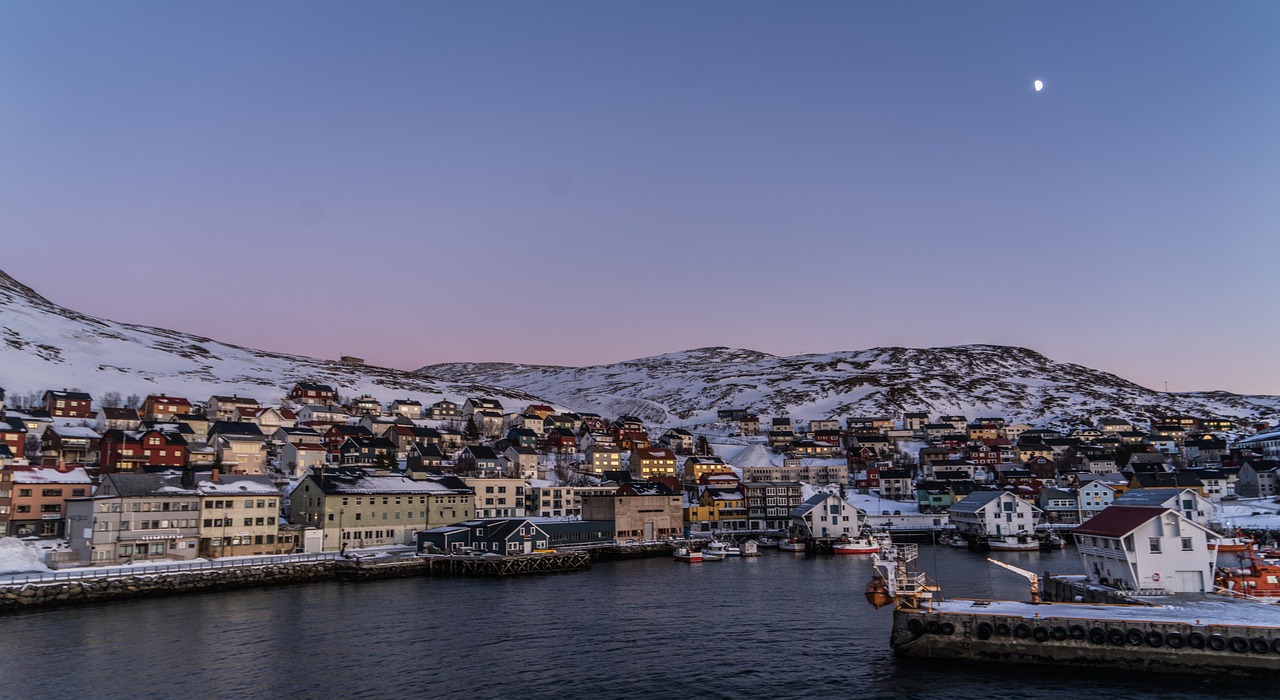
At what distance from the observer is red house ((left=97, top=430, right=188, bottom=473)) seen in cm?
9075

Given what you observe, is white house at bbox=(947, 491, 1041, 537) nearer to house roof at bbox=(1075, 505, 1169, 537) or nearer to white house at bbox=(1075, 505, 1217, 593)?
house roof at bbox=(1075, 505, 1169, 537)

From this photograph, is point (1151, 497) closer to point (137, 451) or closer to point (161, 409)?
point (137, 451)

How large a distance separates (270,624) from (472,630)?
37.9ft

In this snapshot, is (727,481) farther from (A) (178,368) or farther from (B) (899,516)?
(A) (178,368)

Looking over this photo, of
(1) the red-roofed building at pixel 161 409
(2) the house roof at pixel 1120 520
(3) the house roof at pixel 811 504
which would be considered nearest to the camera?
(2) the house roof at pixel 1120 520

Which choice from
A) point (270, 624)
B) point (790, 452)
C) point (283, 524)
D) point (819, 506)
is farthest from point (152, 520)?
point (790, 452)

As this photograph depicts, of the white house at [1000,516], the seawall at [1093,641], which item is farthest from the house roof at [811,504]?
the seawall at [1093,641]

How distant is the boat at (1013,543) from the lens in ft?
275

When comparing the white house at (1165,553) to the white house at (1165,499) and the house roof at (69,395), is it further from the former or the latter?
Result: the house roof at (69,395)

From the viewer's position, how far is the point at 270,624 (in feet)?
141

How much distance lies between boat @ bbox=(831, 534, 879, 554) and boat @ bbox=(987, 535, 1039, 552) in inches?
491

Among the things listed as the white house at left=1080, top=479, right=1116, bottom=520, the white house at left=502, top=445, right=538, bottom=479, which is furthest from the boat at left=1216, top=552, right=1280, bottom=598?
the white house at left=502, top=445, right=538, bottom=479

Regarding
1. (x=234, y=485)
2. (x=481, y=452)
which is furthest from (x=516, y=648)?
(x=481, y=452)

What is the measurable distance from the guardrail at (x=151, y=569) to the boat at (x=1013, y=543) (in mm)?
66755
